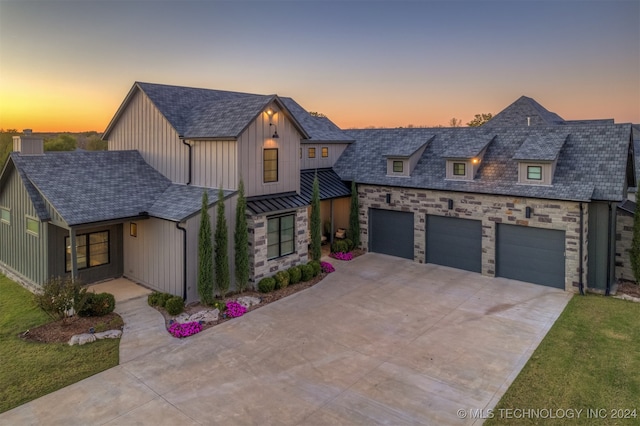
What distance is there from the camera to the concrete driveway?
7.13m

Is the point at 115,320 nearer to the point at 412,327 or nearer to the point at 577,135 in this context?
the point at 412,327

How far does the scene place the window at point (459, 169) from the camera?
54.9 ft

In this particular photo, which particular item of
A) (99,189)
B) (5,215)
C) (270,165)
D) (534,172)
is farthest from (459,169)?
(5,215)

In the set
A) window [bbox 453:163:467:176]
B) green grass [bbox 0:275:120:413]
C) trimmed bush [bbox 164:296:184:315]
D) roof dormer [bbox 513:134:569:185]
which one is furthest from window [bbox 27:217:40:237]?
roof dormer [bbox 513:134:569:185]

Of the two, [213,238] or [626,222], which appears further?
[626,222]

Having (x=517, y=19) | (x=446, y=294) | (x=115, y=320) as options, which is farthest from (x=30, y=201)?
(x=517, y=19)

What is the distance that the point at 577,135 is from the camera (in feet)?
50.9

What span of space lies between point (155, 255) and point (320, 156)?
10.7 m

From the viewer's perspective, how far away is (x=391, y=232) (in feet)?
61.8

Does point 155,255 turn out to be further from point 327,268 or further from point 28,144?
point 327,268

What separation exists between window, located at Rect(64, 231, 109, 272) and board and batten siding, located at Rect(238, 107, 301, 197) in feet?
19.2

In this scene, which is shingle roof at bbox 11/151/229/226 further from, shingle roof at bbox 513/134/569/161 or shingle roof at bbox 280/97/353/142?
shingle roof at bbox 513/134/569/161

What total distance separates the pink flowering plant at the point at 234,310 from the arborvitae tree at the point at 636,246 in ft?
46.5

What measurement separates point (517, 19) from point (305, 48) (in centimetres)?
1243
